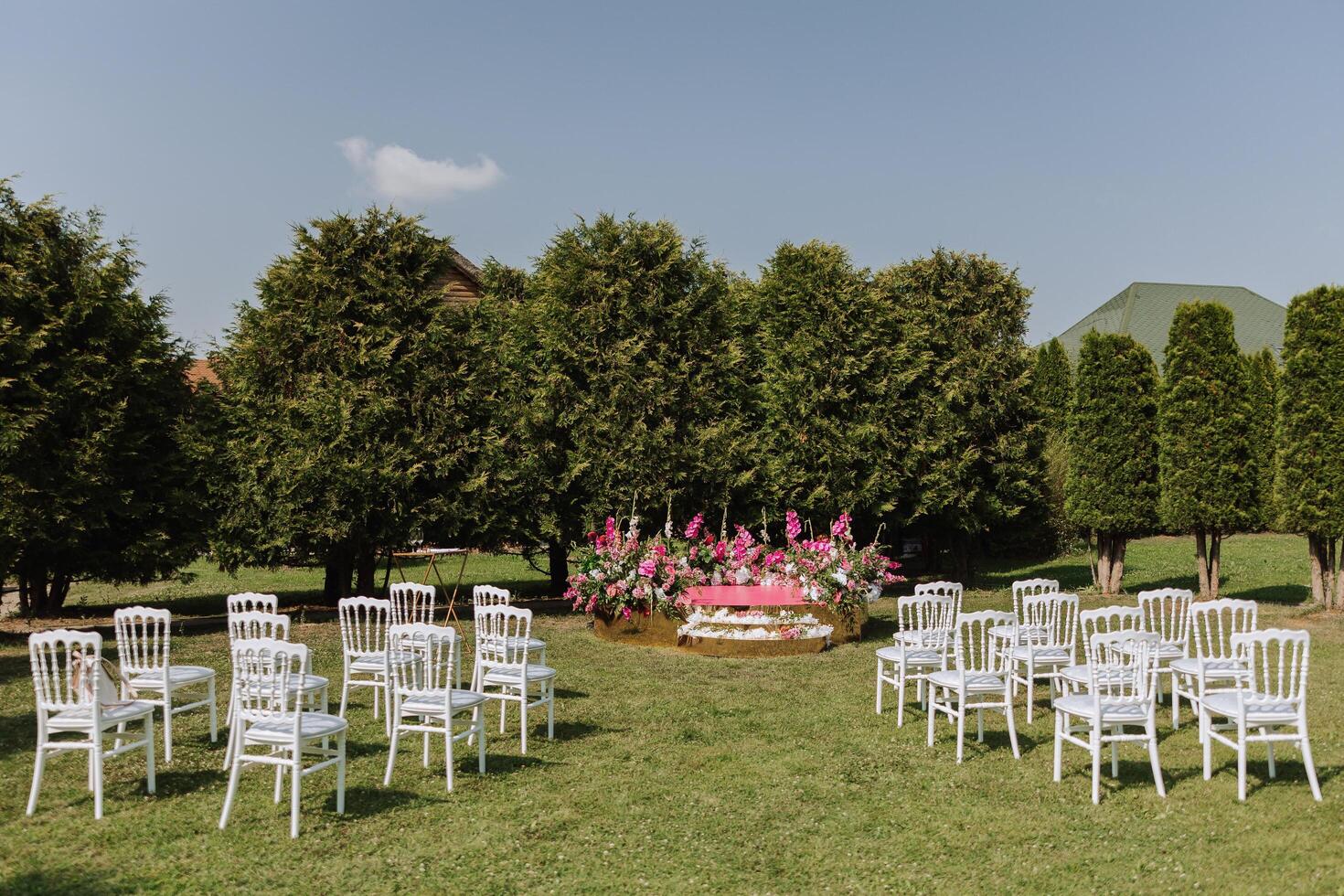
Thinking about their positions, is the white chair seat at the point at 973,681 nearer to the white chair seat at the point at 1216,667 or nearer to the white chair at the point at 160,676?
the white chair seat at the point at 1216,667

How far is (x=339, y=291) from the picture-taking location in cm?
1648

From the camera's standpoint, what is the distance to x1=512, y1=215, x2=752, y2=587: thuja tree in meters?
17.1

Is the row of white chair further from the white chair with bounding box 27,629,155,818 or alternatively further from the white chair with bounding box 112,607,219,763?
the white chair with bounding box 27,629,155,818

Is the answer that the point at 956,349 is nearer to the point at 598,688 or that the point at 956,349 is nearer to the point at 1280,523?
the point at 1280,523

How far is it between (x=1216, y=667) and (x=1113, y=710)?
1663 millimetres

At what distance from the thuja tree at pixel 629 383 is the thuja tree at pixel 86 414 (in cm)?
552

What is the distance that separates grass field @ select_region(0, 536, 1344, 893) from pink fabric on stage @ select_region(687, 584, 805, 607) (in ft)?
11.8

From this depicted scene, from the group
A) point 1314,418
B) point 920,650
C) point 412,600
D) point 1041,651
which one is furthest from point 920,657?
point 1314,418

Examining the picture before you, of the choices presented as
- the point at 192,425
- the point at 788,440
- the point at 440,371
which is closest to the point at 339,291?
the point at 440,371

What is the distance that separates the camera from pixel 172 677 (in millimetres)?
7957

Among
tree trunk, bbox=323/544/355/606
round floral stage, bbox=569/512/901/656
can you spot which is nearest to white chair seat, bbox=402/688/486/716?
round floral stage, bbox=569/512/901/656

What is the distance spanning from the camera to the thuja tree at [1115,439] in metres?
17.8

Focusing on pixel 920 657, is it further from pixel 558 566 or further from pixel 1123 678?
pixel 558 566

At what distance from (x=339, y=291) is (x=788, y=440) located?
26.6 ft
